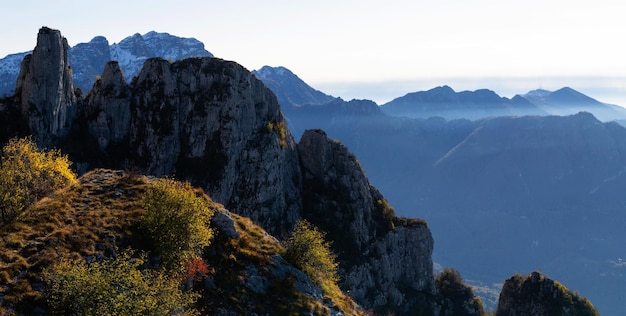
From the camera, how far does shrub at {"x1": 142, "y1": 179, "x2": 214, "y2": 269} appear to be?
44.6m

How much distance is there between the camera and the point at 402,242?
18262cm

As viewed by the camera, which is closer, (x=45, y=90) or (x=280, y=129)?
(x=45, y=90)

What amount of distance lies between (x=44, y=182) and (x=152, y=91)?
343 ft

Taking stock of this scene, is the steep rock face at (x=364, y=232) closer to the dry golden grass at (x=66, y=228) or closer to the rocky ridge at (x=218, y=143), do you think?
the rocky ridge at (x=218, y=143)

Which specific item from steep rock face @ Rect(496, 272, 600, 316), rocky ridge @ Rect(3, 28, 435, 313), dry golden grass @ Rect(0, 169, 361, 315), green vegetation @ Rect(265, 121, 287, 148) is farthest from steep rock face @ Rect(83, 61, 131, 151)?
steep rock face @ Rect(496, 272, 600, 316)

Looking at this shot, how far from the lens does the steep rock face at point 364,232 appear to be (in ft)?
518

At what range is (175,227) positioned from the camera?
4547cm

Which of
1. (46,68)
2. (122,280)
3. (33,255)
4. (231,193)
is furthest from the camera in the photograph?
(231,193)

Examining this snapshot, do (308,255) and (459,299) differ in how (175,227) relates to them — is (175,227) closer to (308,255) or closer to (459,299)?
(308,255)

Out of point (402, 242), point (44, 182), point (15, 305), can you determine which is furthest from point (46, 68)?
point (402, 242)

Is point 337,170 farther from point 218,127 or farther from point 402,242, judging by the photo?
point 218,127

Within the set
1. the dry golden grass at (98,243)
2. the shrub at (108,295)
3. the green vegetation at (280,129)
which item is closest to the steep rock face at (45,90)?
the green vegetation at (280,129)

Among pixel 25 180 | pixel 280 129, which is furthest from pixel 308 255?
pixel 280 129

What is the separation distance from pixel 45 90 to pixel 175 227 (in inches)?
4163
